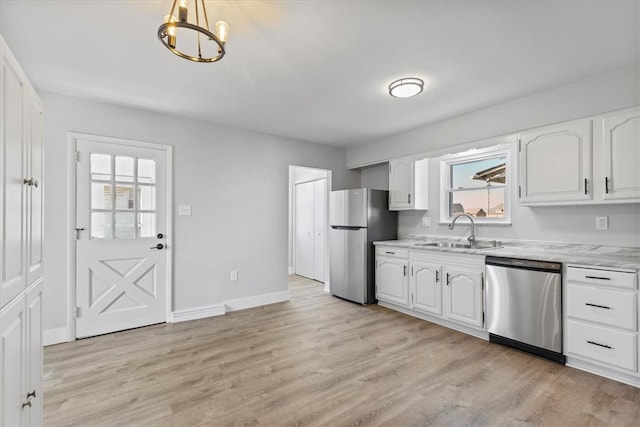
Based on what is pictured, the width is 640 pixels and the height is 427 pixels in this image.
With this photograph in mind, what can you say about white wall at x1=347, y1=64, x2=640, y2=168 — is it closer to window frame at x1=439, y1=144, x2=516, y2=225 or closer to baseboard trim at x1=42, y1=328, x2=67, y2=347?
window frame at x1=439, y1=144, x2=516, y2=225

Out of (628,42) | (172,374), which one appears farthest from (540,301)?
(172,374)

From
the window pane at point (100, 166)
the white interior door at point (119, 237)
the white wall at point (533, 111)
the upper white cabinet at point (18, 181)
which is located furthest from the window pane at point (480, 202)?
the window pane at point (100, 166)

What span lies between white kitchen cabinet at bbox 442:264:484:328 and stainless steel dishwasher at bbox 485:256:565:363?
0.10m

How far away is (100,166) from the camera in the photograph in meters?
3.16

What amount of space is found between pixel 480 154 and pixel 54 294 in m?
4.87

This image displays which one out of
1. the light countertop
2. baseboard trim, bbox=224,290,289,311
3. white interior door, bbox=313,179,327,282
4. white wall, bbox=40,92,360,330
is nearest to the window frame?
the light countertop

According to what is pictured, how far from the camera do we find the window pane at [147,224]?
11.1 feet

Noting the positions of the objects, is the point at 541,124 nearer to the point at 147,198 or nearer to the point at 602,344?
the point at 602,344

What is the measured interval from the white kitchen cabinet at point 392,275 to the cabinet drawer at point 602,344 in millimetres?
1655

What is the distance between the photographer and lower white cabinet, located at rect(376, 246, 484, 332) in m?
3.09

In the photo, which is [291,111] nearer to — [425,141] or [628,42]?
[425,141]

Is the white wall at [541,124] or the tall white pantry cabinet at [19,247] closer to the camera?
the tall white pantry cabinet at [19,247]

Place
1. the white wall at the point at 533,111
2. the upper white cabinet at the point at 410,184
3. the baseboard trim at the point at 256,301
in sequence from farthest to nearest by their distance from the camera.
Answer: the upper white cabinet at the point at 410,184, the baseboard trim at the point at 256,301, the white wall at the point at 533,111

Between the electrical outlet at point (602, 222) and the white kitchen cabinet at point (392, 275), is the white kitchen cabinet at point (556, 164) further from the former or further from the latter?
the white kitchen cabinet at point (392, 275)
